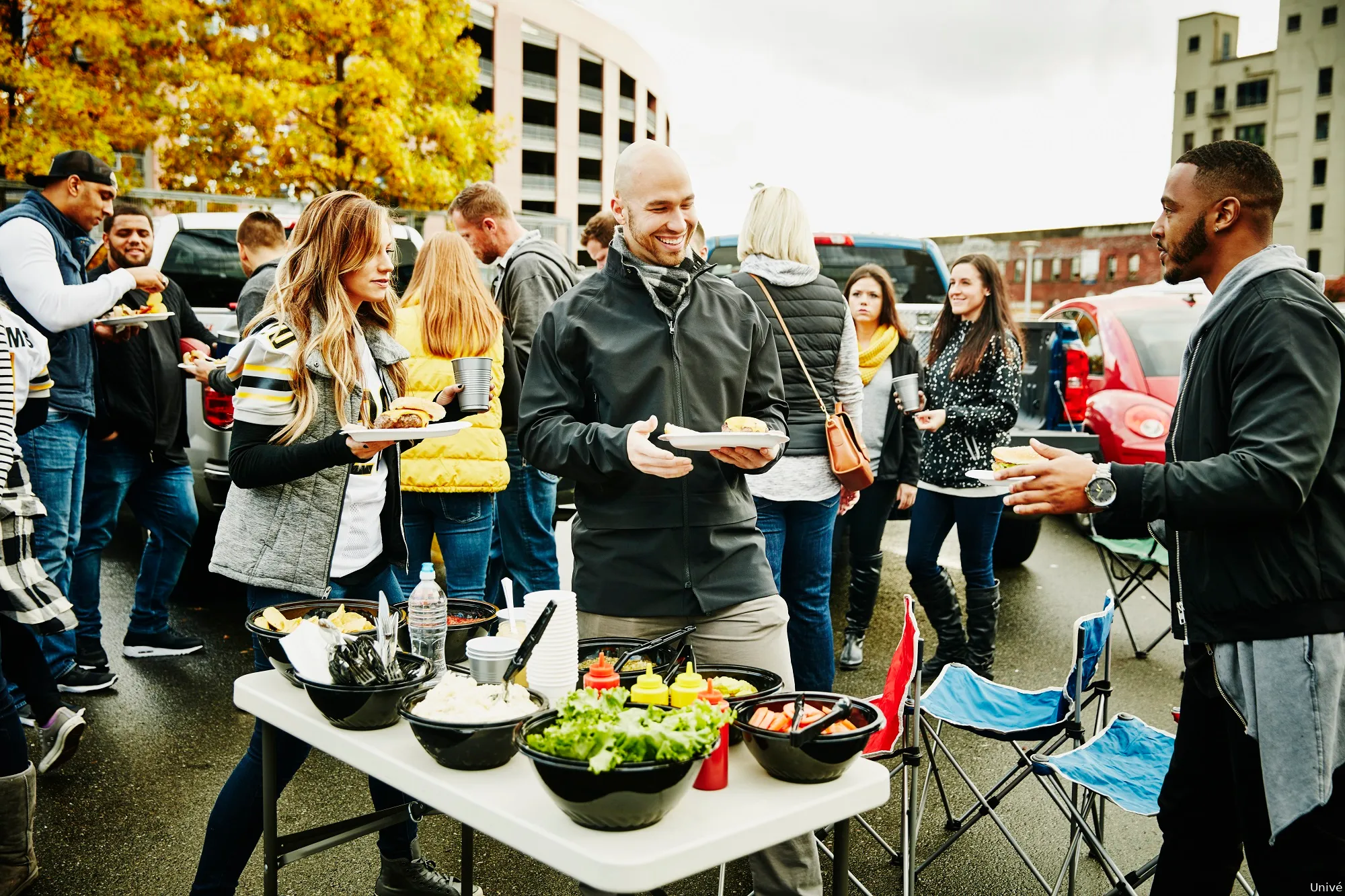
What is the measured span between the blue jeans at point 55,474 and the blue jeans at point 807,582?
3.11 m

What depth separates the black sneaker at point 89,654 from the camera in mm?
5035

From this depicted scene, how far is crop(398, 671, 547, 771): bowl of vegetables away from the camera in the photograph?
6.50 feet

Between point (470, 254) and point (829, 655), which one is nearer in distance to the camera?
point (829, 655)

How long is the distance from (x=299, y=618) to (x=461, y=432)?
5.97 ft

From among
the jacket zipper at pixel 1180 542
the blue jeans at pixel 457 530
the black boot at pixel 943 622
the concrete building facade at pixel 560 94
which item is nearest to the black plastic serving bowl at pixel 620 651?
the jacket zipper at pixel 1180 542

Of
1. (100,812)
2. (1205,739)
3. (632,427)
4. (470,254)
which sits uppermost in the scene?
(470,254)

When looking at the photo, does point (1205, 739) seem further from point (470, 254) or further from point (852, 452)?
point (470, 254)

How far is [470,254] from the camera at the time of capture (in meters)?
4.56

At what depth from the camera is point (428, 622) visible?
249 centimetres

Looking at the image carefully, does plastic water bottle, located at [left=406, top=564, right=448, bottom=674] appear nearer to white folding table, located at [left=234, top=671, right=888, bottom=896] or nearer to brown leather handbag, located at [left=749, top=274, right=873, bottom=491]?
white folding table, located at [left=234, top=671, right=888, bottom=896]

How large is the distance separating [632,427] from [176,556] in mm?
3924

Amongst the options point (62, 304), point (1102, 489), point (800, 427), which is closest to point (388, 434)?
point (1102, 489)

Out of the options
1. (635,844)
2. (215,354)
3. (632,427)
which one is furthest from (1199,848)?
(215,354)

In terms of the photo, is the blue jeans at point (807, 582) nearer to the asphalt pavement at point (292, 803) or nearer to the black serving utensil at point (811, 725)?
the asphalt pavement at point (292, 803)
